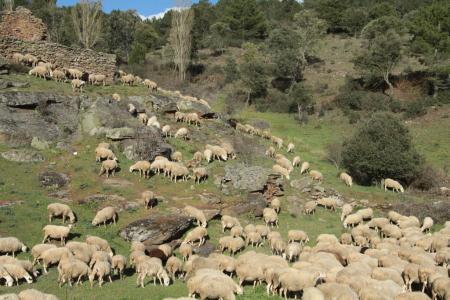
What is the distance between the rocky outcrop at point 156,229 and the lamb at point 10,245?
4053mm

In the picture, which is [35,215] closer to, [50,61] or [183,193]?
[183,193]

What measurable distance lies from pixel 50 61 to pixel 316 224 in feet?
73.5

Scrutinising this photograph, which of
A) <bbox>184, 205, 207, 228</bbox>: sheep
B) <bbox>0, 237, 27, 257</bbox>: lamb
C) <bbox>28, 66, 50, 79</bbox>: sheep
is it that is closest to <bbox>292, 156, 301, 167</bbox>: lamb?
<bbox>184, 205, 207, 228</bbox>: sheep

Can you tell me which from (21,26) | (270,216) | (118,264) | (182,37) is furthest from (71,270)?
(182,37)

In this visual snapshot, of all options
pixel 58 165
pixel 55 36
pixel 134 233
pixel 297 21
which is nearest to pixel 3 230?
pixel 134 233

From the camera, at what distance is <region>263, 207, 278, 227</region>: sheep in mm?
23125

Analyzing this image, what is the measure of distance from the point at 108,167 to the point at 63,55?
49.6ft

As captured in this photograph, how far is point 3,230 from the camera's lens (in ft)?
60.1

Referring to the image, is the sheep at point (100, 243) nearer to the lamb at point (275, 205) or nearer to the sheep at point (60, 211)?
the sheep at point (60, 211)

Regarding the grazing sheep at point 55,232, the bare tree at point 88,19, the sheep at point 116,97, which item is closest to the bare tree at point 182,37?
the bare tree at point 88,19

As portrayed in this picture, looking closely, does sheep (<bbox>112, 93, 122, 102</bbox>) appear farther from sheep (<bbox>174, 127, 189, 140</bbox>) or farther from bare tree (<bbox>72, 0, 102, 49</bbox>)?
bare tree (<bbox>72, 0, 102, 49</bbox>)

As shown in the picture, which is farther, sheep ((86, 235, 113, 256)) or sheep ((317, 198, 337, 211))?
sheep ((317, 198, 337, 211))

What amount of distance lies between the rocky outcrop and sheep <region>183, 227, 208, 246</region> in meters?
0.56

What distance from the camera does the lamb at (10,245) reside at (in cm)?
1639
